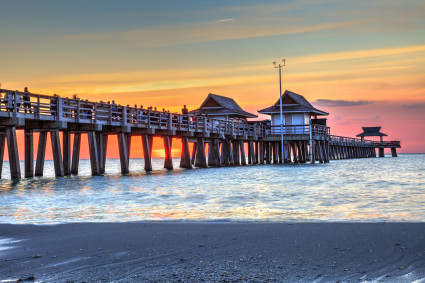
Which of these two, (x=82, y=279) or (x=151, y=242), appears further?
(x=151, y=242)

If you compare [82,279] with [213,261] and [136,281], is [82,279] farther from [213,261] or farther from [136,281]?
[213,261]

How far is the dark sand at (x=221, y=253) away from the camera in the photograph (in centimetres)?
461

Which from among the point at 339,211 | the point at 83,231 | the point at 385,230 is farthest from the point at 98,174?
the point at 385,230

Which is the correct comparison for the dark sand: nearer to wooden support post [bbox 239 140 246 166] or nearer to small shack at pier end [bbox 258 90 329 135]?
wooden support post [bbox 239 140 246 166]

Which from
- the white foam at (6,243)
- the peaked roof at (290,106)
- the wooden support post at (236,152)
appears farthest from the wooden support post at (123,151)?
the peaked roof at (290,106)

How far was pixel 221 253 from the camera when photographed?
220 inches

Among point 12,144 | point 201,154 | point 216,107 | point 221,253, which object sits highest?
point 216,107

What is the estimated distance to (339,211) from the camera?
11398mm

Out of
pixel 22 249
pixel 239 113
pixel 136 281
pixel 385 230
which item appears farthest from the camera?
pixel 239 113

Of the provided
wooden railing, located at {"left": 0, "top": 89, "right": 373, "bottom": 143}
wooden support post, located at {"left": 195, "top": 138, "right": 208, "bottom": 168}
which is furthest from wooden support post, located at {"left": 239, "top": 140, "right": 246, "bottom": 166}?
wooden support post, located at {"left": 195, "top": 138, "right": 208, "bottom": 168}

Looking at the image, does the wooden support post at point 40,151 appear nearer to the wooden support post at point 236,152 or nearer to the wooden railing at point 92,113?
the wooden railing at point 92,113

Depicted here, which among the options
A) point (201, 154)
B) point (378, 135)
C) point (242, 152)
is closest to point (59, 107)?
point (201, 154)

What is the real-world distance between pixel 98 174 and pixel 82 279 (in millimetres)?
24875

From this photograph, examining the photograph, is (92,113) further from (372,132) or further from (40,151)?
(372,132)
